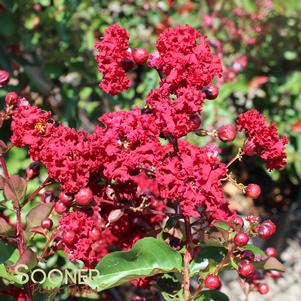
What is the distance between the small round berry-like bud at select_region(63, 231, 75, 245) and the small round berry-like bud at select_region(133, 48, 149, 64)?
286mm

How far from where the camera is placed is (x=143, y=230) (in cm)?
101

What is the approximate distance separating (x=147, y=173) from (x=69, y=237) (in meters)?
0.16

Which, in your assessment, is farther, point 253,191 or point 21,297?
point 21,297

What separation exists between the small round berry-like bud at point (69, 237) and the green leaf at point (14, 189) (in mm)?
102

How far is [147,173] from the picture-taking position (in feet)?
2.97

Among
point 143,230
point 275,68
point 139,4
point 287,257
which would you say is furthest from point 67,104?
point 287,257

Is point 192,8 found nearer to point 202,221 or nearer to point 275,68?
point 275,68

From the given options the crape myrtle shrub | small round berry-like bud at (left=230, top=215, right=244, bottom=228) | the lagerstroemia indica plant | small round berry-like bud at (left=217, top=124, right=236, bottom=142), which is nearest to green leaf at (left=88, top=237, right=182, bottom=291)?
the lagerstroemia indica plant

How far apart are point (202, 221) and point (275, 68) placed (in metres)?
1.81

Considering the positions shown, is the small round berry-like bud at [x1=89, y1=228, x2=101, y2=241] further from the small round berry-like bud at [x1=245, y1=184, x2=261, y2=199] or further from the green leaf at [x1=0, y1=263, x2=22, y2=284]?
the small round berry-like bud at [x1=245, y1=184, x2=261, y2=199]

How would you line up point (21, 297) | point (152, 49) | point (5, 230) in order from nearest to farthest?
point (5, 230)
point (21, 297)
point (152, 49)

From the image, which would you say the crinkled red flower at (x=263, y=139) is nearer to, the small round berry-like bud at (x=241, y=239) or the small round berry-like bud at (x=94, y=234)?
the small round berry-like bud at (x=241, y=239)

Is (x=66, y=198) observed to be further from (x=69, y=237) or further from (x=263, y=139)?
(x=263, y=139)

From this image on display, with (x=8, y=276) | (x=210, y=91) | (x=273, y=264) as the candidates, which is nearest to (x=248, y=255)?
(x=273, y=264)
